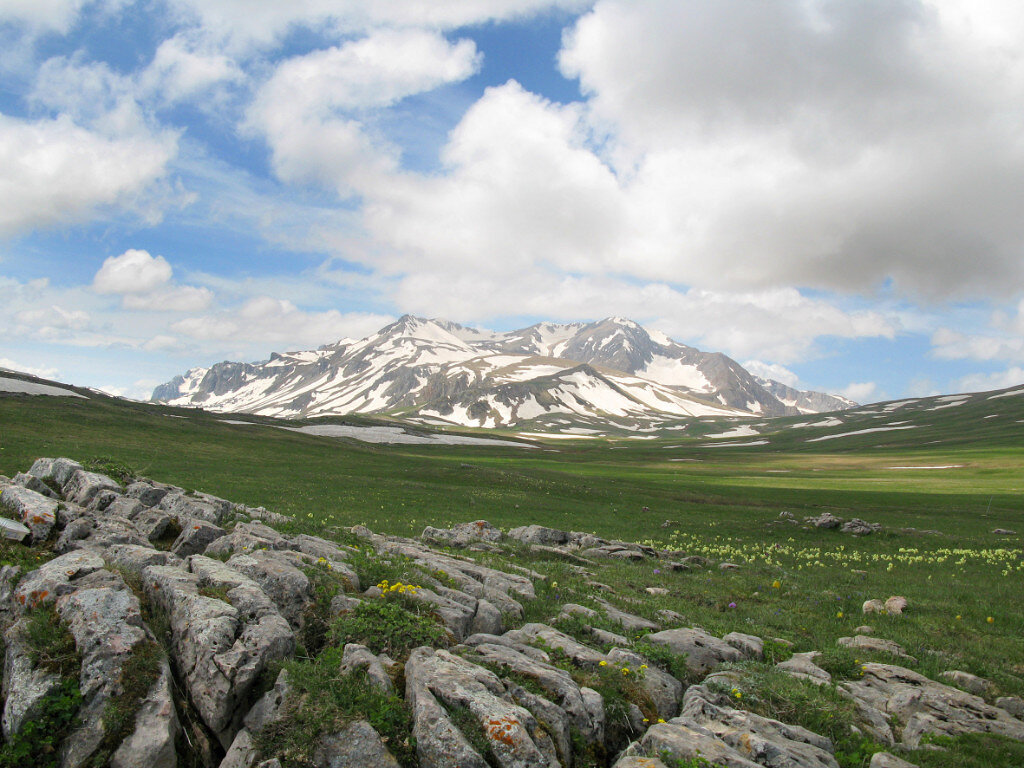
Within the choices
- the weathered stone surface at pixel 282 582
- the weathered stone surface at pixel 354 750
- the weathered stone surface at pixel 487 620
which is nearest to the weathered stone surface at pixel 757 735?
the weathered stone surface at pixel 487 620

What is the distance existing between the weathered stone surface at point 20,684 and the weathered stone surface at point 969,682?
19.3 m

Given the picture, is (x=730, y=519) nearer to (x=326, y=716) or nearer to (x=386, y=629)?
(x=386, y=629)

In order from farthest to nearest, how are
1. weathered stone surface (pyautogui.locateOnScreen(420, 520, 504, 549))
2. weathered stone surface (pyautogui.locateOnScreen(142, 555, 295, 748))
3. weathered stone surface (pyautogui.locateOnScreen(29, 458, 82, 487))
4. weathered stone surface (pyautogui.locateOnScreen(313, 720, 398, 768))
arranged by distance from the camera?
weathered stone surface (pyautogui.locateOnScreen(420, 520, 504, 549)), weathered stone surface (pyautogui.locateOnScreen(29, 458, 82, 487)), weathered stone surface (pyautogui.locateOnScreen(142, 555, 295, 748)), weathered stone surface (pyautogui.locateOnScreen(313, 720, 398, 768))

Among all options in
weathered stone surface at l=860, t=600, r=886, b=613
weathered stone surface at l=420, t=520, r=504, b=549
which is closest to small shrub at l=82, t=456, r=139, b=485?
weathered stone surface at l=420, t=520, r=504, b=549

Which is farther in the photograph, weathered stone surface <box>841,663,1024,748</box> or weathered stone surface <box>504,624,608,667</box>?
weathered stone surface <box>504,624,608,667</box>

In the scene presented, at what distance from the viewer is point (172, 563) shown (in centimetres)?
1296

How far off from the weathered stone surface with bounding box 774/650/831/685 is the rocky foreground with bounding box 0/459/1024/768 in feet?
0.17

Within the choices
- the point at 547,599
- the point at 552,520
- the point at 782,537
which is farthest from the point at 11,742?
the point at 782,537

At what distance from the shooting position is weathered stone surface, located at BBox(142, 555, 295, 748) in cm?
879

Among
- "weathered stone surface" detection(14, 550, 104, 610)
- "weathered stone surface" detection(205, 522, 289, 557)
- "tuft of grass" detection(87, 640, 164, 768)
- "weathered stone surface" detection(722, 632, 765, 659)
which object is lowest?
"weathered stone surface" detection(722, 632, 765, 659)

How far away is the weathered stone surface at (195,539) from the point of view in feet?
51.8

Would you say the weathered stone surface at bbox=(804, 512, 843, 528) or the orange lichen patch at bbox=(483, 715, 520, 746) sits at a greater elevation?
the orange lichen patch at bbox=(483, 715, 520, 746)

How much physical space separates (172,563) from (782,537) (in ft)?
129

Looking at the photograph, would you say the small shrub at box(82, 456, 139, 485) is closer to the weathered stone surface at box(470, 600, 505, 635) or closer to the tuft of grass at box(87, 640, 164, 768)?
the tuft of grass at box(87, 640, 164, 768)
